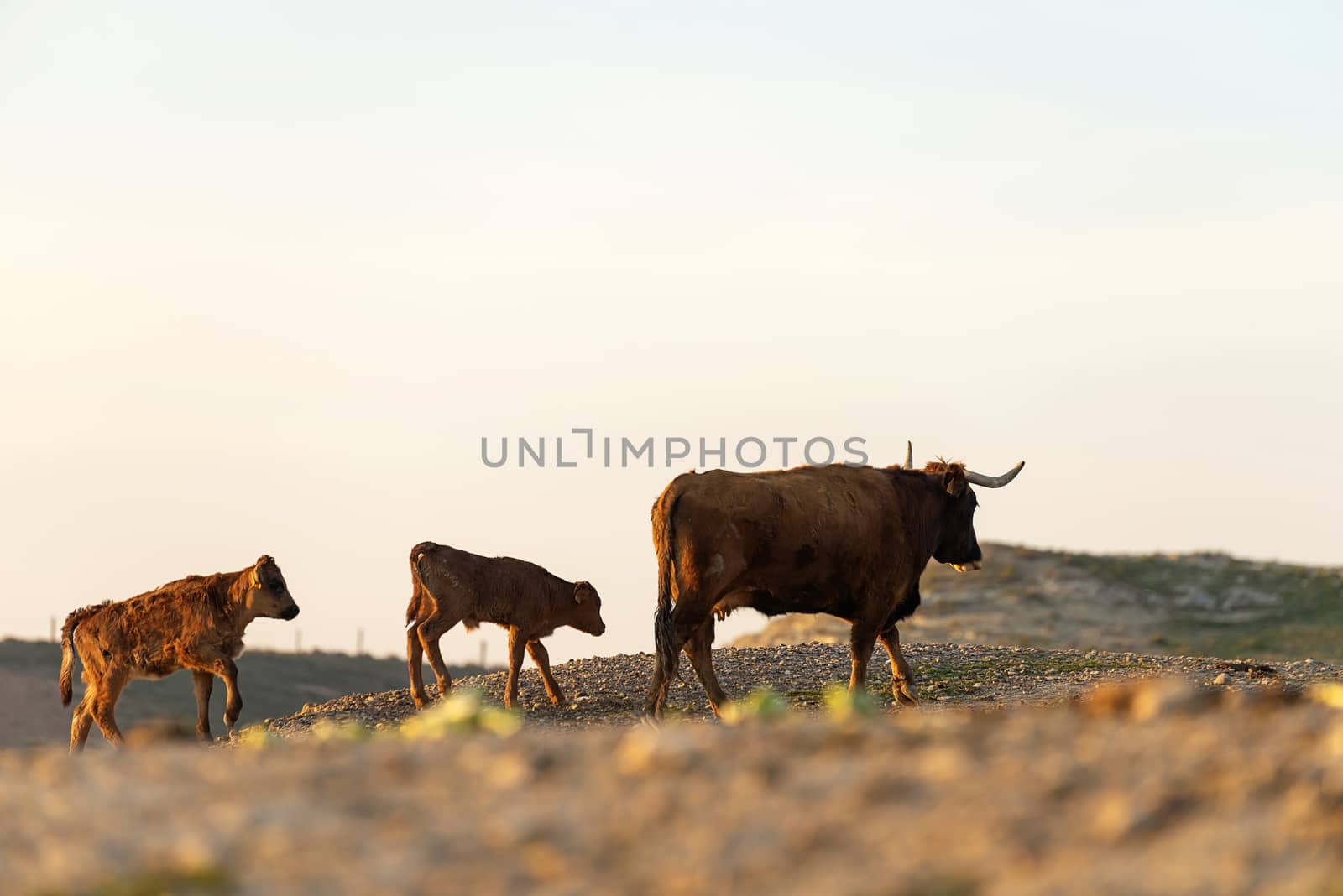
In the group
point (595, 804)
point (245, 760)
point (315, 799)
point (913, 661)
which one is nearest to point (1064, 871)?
point (595, 804)

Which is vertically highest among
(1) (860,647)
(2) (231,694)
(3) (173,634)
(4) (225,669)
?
(1) (860,647)

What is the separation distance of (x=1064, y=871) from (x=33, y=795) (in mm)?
4538

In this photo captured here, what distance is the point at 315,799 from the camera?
6.48 meters

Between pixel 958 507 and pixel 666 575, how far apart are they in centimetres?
446

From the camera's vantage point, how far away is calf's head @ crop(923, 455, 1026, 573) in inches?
715

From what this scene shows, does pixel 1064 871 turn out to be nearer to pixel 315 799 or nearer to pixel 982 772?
pixel 982 772

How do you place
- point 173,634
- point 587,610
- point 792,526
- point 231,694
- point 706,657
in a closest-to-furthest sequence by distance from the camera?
point 792,526 < point 706,657 < point 231,694 < point 173,634 < point 587,610

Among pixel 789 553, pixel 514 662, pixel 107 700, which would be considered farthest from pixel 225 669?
pixel 789 553

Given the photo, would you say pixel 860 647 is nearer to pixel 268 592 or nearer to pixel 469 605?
pixel 469 605

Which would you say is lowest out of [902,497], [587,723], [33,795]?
[587,723]

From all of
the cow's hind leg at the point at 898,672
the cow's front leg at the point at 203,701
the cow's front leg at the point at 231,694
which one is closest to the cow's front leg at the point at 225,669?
the cow's front leg at the point at 231,694

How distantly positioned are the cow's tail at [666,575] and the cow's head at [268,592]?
5.12 m

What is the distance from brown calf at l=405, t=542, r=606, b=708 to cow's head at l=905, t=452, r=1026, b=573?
482 cm

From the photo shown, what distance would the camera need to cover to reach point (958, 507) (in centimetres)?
1830
